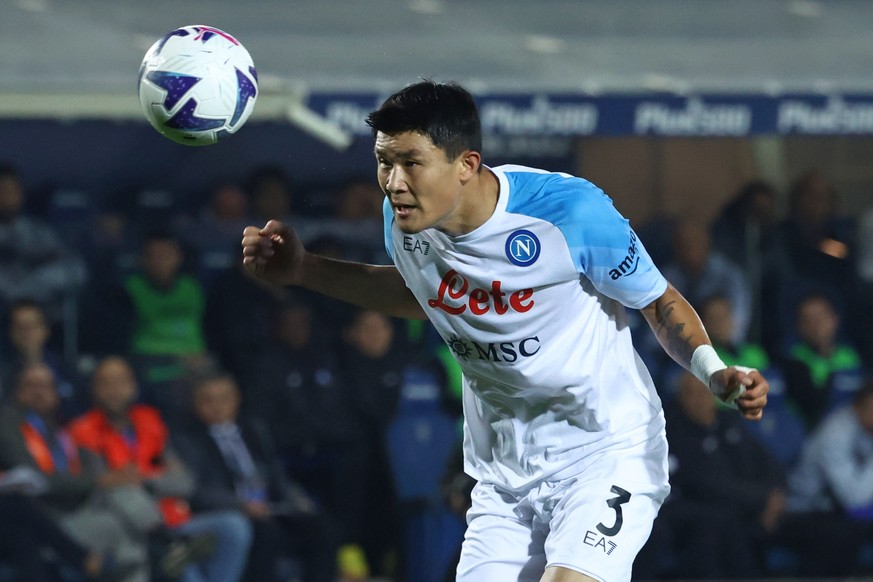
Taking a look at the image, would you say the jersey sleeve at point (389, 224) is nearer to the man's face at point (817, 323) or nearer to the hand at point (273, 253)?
the hand at point (273, 253)

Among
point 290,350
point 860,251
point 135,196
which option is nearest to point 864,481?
point 860,251

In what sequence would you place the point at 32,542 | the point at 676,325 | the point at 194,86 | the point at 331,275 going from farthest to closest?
the point at 32,542 < the point at 194,86 < the point at 331,275 < the point at 676,325

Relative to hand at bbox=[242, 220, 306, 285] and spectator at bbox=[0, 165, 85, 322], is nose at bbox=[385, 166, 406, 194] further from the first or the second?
spectator at bbox=[0, 165, 85, 322]

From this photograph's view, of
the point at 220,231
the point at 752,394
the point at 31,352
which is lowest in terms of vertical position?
the point at 31,352

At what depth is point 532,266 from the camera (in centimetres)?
394

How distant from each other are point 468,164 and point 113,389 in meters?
4.20

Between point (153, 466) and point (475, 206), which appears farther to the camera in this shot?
point (153, 466)

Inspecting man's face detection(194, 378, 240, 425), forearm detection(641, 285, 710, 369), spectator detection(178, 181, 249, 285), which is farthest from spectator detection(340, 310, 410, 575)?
forearm detection(641, 285, 710, 369)

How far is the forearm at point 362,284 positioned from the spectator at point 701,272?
16.0 feet

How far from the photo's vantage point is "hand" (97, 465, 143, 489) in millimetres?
7508

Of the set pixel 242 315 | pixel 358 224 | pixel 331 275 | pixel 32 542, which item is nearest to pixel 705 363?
pixel 331 275

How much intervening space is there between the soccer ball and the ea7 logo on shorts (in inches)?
43.4

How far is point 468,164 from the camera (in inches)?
154

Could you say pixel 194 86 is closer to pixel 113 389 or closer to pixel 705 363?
pixel 705 363
